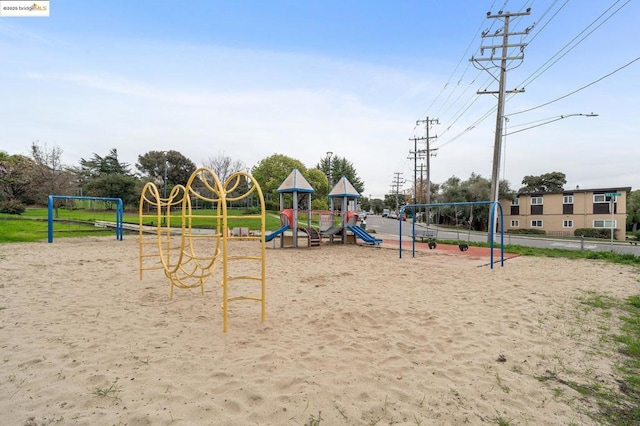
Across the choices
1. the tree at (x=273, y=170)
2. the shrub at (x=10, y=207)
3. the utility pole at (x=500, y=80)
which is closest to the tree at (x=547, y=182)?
the tree at (x=273, y=170)

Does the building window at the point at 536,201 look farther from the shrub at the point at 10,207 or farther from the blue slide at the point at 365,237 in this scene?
the shrub at the point at 10,207

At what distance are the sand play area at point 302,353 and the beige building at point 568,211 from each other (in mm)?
30336

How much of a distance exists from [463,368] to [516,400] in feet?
1.83

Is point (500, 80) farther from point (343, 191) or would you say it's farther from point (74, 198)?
point (74, 198)

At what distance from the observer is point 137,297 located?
221 inches

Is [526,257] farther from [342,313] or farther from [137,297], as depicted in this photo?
[137,297]

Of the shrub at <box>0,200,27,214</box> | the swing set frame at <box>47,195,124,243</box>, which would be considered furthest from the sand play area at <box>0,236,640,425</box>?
the shrub at <box>0,200,27,214</box>

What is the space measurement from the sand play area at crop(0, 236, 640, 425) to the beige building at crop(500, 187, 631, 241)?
30.3 metres

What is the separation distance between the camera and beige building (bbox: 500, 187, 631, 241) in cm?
2920

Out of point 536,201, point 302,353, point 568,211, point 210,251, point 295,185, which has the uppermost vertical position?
point 295,185

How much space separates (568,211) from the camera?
31.2m

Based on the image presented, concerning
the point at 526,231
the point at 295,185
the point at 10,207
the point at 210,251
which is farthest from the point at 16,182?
the point at 526,231

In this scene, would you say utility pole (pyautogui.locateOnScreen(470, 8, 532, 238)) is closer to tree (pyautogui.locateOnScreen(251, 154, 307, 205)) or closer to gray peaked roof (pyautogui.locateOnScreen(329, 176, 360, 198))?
gray peaked roof (pyautogui.locateOnScreen(329, 176, 360, 198))

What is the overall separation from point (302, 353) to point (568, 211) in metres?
37.0
